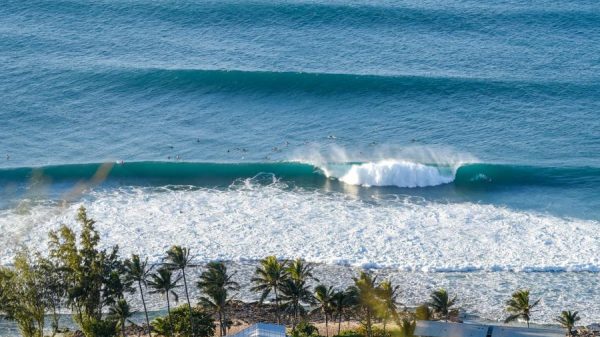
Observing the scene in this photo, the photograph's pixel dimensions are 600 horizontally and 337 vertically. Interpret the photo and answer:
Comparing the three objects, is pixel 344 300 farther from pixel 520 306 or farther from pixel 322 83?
pixel 322 83

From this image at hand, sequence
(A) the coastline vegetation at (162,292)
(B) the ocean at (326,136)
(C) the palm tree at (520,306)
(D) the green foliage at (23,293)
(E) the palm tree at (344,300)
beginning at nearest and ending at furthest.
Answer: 1. (D) the green foliage at (23,293)
2. (A) the coastline vegetation at (162,292)
3. (E) the palm tree at (344,300)
4. (C) the palm tree at (520,306)
5. (B) the ocean at (326,136)

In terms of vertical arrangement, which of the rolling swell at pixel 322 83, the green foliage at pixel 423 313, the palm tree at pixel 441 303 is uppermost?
the rolling swell at pixel 322 83

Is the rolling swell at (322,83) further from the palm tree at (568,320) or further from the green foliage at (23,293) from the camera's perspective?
the green foliage at (23,293)

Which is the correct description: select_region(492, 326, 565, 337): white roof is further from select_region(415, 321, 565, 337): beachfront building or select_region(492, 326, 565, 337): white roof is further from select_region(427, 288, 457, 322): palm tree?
select_region(427, 288, 457, 322): palm tree

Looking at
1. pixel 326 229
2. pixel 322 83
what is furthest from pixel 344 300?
pixel 322 83

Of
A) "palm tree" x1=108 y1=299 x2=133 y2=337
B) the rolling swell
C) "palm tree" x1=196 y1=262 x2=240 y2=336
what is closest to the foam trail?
the rolling swell

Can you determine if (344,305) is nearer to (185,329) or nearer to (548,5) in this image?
(185,329)

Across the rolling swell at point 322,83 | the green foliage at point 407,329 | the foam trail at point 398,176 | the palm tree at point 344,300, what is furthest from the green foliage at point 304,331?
the rolling swell at point 322,83
